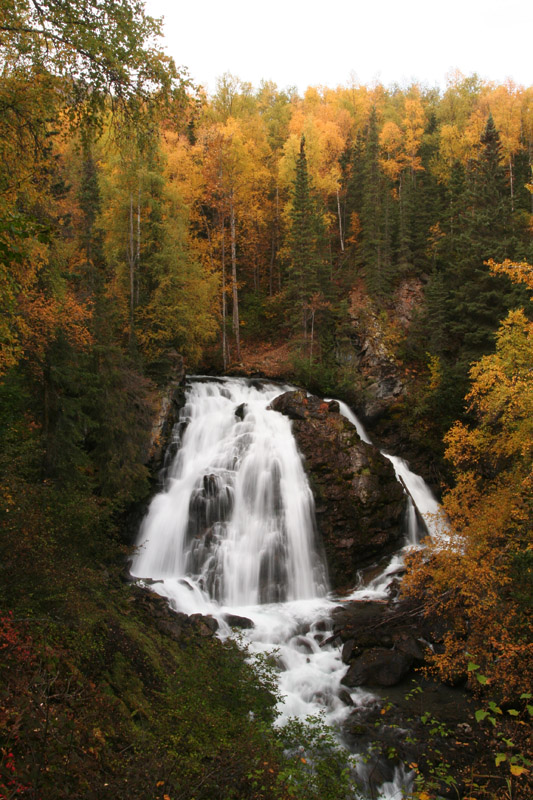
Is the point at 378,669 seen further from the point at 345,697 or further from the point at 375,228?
the point at 375,228

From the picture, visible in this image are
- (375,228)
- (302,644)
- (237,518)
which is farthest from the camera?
(375,228)

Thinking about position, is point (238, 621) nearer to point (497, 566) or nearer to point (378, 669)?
point (378, 669)

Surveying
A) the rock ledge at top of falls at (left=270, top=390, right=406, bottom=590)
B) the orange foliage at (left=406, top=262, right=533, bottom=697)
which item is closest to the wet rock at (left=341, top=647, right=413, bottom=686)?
the orange foliage at (left=406, top=262, right=533, bottom=697)

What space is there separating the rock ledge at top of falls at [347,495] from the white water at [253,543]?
45 cm

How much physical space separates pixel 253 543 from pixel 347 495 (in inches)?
144

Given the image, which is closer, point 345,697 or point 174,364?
point 345,697

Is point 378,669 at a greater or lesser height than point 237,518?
lesser

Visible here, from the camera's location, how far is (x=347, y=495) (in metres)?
15.7

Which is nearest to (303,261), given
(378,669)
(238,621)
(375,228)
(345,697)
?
(375,228)

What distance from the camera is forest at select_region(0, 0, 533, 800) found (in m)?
5.00

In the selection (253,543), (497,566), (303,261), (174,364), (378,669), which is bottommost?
(378,669)

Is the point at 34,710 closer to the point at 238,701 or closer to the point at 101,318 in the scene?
the point at 238,701

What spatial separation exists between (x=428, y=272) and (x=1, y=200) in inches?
1022

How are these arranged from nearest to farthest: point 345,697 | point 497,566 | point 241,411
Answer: point 497,566 → point 345,697 → point 241,411
